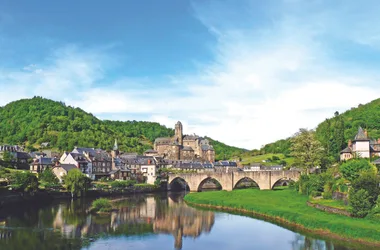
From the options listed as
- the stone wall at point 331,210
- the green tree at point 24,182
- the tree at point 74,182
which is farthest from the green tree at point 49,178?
the stone wall at point 331,210

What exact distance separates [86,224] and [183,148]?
106381 mm

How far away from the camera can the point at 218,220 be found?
164 ft

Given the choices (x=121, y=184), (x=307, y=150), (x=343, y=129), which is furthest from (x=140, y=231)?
(x=343, y=129)

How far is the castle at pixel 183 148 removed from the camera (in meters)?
147

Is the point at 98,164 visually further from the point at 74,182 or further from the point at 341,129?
the point at 341,129

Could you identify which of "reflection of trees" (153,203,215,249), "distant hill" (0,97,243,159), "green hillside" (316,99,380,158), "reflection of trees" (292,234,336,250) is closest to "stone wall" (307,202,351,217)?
"reflection of trees" (292,234,336,250)

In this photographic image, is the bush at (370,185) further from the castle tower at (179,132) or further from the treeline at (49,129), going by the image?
the castle tower at (179,132)

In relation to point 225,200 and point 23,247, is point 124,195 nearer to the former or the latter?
point 225,200

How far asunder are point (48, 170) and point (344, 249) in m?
57.4

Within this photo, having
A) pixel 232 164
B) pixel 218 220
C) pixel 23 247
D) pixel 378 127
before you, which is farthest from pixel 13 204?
pixel 378 127

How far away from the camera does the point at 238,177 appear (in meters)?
81.3

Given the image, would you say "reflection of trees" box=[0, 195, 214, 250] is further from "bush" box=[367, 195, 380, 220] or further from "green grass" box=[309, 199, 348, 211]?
"bush" box=[367, 195, 380, 220]

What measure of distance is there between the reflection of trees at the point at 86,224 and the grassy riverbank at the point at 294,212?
5.64 m

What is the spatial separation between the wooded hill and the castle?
3053 cm
